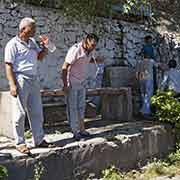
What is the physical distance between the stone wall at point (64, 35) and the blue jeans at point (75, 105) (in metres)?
2.12

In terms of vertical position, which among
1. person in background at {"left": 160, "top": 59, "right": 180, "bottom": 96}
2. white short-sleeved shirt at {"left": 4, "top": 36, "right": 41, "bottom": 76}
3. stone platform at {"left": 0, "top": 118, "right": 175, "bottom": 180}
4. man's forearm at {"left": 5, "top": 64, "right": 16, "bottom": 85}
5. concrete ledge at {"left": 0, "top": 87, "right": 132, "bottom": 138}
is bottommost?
stone platform at {"left": 0, "top": 118, "right": 175, "bottom": 180}

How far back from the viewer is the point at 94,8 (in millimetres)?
7203

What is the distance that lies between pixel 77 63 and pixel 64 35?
315 centimetres

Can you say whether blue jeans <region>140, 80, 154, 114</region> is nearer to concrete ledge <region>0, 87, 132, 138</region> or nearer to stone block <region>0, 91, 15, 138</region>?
concrete ledge <region>0, 87, 132, 138</region>

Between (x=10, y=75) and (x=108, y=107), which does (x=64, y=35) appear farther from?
(x=10, y=75)

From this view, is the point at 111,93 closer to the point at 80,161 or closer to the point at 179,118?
the point at 179,118

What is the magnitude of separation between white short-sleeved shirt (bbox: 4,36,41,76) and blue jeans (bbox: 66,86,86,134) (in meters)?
0.88

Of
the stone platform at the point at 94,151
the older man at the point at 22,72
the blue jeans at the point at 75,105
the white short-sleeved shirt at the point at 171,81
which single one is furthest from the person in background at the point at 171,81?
the older man at the point at 22,72

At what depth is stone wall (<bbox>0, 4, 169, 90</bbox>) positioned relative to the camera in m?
7.64

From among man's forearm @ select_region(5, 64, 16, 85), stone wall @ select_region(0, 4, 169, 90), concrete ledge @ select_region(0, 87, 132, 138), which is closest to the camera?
man's forearm @ select_region(5, 64, 16, 85)

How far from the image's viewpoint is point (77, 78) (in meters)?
5.62

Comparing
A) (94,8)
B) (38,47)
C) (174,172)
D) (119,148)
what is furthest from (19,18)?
(174,172)

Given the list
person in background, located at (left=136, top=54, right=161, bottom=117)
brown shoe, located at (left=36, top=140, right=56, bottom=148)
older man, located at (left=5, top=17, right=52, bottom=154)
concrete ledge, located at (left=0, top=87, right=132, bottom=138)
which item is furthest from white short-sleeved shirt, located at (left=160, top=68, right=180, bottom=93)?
older man, located at (left=5, top=17, right=52, bottom=154)

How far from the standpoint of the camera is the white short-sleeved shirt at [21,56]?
479cm
